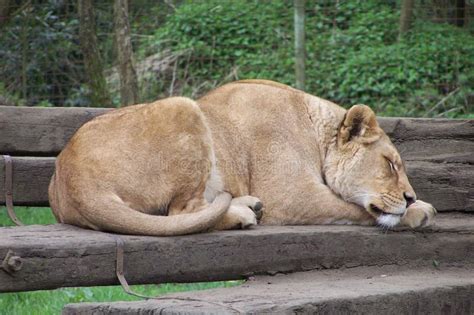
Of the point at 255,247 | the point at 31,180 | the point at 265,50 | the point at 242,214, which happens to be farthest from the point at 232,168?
the point at 265,50

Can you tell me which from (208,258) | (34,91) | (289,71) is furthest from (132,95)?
(208,258)

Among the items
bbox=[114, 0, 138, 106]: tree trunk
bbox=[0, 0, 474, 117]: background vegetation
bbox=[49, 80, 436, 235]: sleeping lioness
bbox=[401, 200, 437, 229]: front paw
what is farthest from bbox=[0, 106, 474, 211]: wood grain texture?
bbox=[0, 0, 474, 117]: background vegetation

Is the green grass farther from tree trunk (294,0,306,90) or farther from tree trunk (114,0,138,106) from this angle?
tree trunk (294,0,306,90)

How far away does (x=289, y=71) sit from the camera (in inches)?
450

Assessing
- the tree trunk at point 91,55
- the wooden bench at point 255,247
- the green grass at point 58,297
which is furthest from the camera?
the tree trunk at point 91,55

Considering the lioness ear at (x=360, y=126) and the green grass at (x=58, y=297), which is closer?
the lioness ear at (x=360, y=126)

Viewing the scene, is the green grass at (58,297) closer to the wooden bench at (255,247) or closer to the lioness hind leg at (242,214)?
the wooden bench at (255,247)

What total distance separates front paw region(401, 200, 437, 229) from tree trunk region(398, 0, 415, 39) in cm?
670

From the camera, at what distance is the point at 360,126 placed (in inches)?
215

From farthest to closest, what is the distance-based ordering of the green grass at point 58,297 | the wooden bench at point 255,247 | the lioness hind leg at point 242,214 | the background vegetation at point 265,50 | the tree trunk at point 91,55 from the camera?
the background vegetation at point 265,50, the tree trunk at point 91,55, the green grass at point 58,297, the lioness hind leg at point 242,214, the wooden bench at point 255,247

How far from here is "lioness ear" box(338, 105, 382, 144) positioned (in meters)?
5.42

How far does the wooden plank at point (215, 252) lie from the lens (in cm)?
409

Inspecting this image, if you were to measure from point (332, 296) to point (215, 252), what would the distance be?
2.12ft

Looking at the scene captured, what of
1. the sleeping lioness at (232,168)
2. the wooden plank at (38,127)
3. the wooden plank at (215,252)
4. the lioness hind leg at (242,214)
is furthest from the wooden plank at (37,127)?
the lioness hind leg at (242,214)
